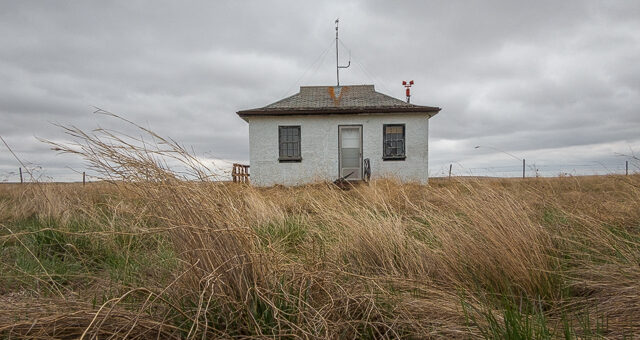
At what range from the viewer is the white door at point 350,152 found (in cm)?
1274

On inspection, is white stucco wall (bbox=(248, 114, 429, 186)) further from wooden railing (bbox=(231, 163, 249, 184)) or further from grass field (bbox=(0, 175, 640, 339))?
grass field (bbox=(0, 175, 640, 339))

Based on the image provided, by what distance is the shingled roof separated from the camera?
Answer: 1222 centimetres

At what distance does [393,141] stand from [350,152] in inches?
66.6

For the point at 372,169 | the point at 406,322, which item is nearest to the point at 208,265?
the point at 406,322

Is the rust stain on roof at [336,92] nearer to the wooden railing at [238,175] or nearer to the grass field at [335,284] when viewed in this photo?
the wooden railing at [238,175]

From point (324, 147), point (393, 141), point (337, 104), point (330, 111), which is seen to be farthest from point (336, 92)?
point (393, 141)

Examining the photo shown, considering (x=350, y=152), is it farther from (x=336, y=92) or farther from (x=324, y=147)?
(x=336, y=92)

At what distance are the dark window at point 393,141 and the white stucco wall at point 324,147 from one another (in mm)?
165

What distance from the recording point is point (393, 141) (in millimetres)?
12680

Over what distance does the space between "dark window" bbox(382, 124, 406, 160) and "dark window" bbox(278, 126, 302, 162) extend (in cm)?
329

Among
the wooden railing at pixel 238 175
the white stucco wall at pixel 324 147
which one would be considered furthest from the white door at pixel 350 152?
the wooden railing at pixel 238 175

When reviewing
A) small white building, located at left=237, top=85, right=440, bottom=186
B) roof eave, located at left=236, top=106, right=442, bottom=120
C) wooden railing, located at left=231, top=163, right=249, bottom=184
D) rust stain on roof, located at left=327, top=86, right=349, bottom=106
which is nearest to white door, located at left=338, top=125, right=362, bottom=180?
small white building, located at left=237, top=85, right=440, bottom=186

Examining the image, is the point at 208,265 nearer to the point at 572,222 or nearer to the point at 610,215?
the point at 572,222

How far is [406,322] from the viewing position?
1502mm
